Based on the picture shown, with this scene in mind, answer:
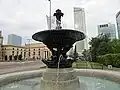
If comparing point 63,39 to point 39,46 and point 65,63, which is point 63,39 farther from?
point 39,46

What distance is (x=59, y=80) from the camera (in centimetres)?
721

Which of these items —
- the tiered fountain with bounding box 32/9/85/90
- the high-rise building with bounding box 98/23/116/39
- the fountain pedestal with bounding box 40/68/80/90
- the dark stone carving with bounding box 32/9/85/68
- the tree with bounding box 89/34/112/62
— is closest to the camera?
the fountain pedestal with bounding box 40/68/80/90

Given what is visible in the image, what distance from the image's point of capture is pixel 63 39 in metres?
8.15

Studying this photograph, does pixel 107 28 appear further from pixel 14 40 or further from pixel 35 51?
pixel 14 40

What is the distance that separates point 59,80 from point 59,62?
107 centimetres

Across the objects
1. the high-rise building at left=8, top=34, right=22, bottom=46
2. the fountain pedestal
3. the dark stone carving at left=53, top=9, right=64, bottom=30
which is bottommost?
the fountain pedestal

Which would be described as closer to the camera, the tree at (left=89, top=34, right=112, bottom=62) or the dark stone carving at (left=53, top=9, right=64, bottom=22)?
the dark stone carving at (left=53, top=9, right=64, bottom=22)

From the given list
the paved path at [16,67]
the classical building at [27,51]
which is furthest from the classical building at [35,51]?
the paved path at [16,67]

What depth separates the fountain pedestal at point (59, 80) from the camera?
7074 millimetres

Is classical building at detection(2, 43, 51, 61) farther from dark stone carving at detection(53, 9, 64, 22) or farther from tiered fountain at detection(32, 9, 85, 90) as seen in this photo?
tiered fountain at detection(32, 9, 85, 90)

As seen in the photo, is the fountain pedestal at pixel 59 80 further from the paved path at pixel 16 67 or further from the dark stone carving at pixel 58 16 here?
the paved path at pixel 16 67

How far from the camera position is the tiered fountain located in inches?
283

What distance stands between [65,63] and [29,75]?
645 centimetres

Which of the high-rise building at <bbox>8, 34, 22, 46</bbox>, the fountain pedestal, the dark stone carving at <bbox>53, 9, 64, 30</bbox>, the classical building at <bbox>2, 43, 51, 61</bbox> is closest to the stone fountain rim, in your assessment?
the fountain pedestal
